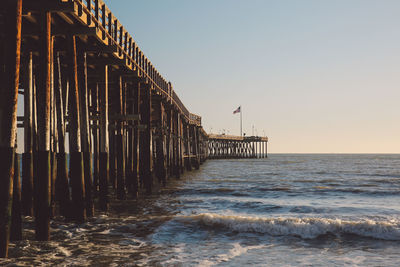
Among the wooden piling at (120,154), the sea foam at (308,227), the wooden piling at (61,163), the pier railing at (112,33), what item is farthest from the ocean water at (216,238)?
the pier railing at (112,33)

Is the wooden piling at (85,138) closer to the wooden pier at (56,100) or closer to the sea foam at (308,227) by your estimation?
the wooden pier at (56,100)

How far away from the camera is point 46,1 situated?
872 centimetres

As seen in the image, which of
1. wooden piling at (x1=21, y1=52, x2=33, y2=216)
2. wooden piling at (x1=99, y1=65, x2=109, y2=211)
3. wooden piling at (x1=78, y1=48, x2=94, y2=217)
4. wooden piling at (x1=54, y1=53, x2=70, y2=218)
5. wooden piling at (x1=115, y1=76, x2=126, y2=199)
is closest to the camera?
wooden piling at (x1=54, y1=53, x2=70, y2=218)

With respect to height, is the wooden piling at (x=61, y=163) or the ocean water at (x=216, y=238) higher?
the wooden piling at (x=61, y=163)

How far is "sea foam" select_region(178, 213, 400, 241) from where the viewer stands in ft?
36.8

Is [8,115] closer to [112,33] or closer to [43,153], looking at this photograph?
[43,153]

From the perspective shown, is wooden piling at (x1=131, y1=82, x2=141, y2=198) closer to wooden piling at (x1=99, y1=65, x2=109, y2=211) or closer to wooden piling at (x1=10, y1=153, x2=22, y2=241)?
wooden piling at (x1=99, y1=65, x2=109, y2=211)

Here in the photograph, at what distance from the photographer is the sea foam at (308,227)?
36.8ft

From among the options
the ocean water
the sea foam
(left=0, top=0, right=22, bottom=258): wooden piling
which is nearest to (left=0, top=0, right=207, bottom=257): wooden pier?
(left=0, top=0, right=22, bottom=258): wooden piling

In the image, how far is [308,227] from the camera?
38.1ft

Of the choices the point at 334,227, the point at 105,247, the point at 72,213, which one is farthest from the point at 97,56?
the point at 334,227

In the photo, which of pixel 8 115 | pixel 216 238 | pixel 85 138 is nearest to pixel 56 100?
pixel 85 138

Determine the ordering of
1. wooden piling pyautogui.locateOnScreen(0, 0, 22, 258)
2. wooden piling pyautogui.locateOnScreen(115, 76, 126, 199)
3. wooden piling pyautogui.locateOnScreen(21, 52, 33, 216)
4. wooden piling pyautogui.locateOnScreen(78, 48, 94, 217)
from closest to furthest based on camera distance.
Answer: wooden piling pyautogui.locateOnScreen(0, 0, 22, 258) → wooden piling pyautogui.locateOnScreen(78, 48, 94, 217) → wooden piling pyautogui.locateOnScreen(21, 52, 33, 216) → wooden piling pyautogui.locateOnScreen(115, 76, 126, 199)

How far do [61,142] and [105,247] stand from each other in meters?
2.87
